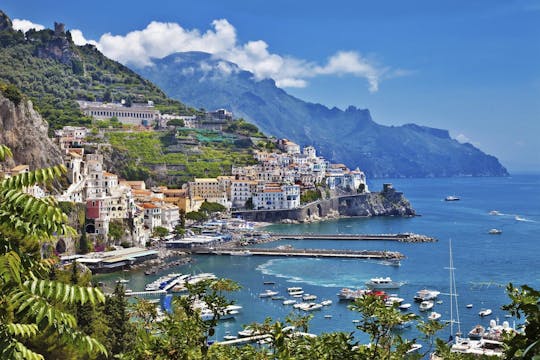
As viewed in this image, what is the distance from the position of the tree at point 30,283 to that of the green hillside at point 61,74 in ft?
245

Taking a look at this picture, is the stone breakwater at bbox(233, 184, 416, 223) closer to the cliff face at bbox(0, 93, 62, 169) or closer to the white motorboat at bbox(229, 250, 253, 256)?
the white motorboat at bbox(229, 250, 253, 256)

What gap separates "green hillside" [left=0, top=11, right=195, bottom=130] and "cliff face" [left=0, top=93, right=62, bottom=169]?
3343 centimetres

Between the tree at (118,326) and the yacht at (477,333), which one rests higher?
the tree at (118,326)

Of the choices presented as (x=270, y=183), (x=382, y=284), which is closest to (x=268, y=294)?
(x=382, y=284)

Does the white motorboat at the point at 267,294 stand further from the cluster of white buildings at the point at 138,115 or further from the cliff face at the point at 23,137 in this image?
the cluster of white buildings at the point at 138,115

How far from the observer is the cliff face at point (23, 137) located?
39.2m

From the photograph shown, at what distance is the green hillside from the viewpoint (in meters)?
80.2

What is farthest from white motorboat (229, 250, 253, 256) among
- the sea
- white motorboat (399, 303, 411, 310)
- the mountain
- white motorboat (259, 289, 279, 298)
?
→ white motorboat (399, 303, 411, 310)

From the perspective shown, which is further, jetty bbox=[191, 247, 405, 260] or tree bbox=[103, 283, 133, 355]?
jetty bbox=[191, 247, 405, 260]

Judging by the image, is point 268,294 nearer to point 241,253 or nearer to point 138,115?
point 241,253

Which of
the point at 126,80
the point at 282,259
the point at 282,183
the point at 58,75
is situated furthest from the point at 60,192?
the point at 126,80

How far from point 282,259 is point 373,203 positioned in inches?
1290

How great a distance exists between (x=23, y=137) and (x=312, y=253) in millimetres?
21009

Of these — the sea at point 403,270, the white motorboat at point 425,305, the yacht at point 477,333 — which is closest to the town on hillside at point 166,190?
the sea at point 403,270
